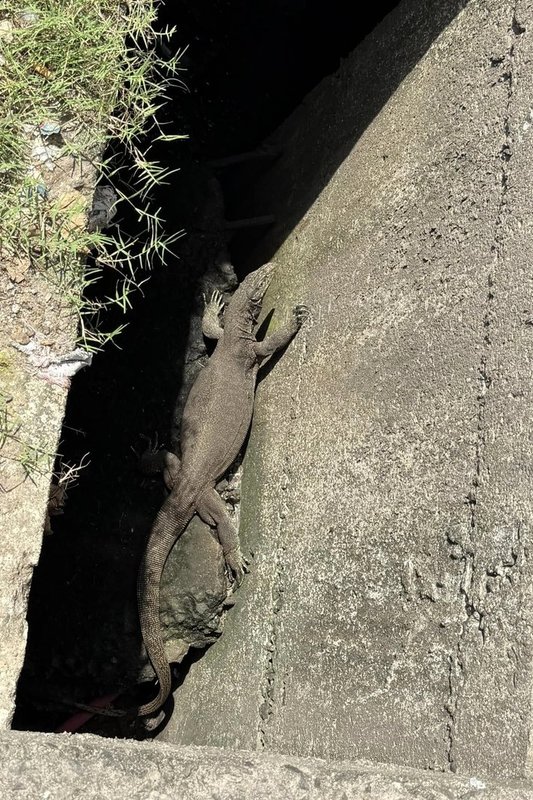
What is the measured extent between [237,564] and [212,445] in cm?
69

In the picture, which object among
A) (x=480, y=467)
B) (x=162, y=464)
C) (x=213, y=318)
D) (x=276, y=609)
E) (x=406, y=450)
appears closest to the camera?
(x=480, y=467)

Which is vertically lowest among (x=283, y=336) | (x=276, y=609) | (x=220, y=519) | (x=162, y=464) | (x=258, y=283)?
(x=276, y=609)

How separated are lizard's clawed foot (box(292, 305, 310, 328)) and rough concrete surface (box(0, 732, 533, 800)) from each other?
278 cm

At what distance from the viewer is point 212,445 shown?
14.4ft

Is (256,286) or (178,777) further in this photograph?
(256,286)

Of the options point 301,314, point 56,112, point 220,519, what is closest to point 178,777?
point 56,112

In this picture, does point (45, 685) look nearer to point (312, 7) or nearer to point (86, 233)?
point (86, 233)

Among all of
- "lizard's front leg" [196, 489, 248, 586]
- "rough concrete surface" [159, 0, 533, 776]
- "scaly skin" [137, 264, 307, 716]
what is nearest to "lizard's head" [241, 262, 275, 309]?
"scaly skin" [137, 264, 307, 716]

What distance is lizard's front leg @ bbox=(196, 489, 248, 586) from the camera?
4277 millimetres

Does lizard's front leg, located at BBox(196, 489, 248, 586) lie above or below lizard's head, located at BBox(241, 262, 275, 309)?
below

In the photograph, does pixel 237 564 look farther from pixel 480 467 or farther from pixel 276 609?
pixel 480 467

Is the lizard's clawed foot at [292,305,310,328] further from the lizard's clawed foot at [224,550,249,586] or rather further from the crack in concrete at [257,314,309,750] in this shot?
the lizard's clawed foot at [224,550,249,586]

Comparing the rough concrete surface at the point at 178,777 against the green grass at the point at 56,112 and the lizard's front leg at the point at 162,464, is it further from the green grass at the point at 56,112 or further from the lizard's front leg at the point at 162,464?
the lizard's front leg at the point at 162,464

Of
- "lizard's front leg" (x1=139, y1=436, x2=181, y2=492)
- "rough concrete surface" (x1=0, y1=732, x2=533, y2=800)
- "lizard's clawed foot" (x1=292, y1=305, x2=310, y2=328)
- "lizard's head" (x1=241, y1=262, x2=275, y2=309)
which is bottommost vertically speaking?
"rough concrete surface" (x1=0, y1=732, x2=533, y2=800)
